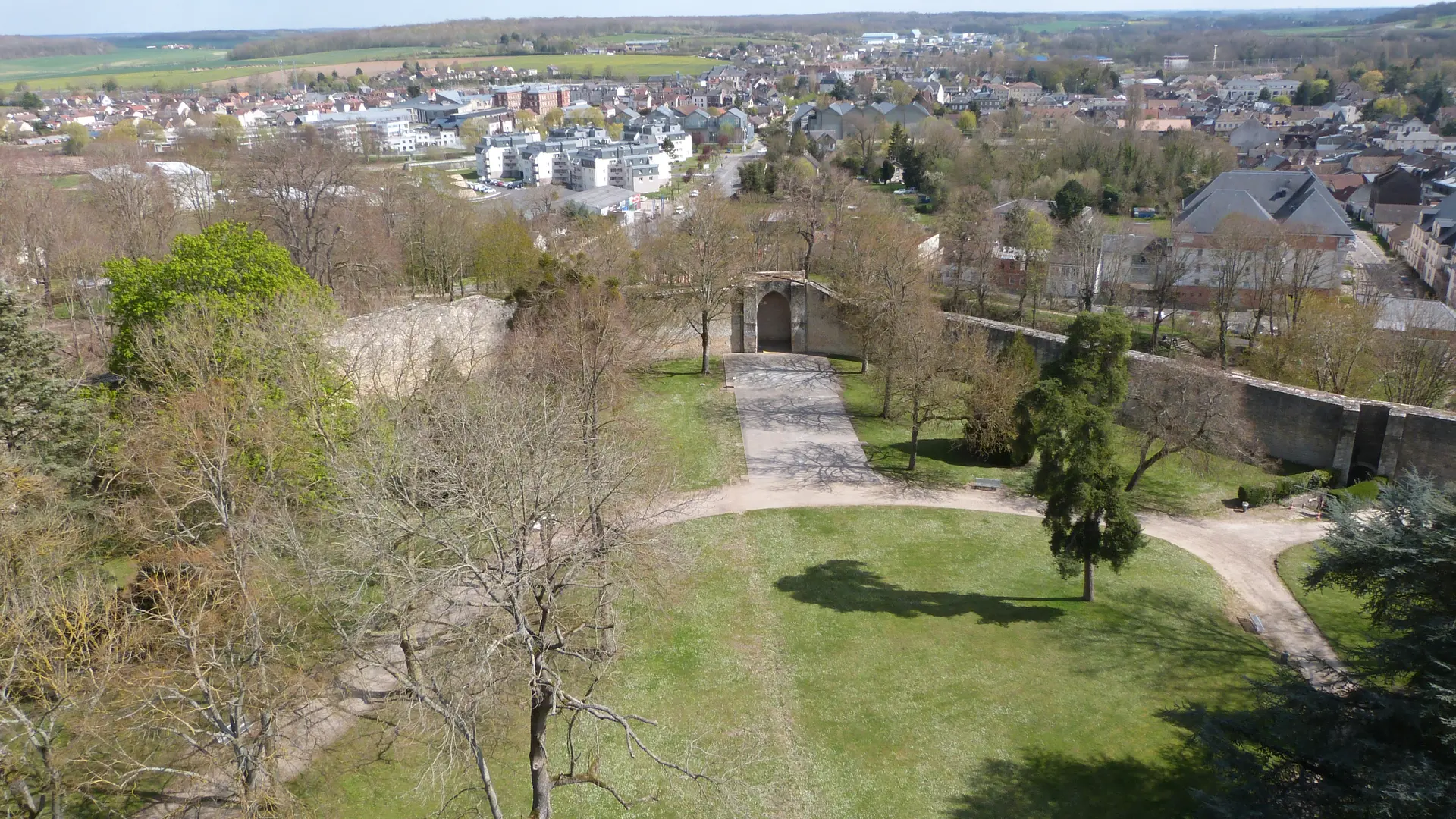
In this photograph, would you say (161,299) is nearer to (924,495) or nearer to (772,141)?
(924,495)

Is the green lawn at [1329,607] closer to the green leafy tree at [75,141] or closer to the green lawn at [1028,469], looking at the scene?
the green lawn at [1028,469]

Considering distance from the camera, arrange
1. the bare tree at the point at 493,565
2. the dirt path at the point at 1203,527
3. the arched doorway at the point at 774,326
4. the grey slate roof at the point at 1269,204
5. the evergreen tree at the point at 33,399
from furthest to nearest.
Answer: the grey slate roof at the point at 1269,204, the arched doorway at the point at 774,326, the dirt path at the point at 1203,527, the evergreen tree at the point at 33,399, the bare tree at the point at 493,565

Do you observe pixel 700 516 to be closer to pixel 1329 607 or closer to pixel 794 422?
pixel 794 422

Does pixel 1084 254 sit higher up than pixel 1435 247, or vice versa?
pixel 1084 254

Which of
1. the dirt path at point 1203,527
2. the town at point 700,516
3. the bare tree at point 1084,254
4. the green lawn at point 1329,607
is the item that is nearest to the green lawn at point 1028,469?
the town at point 700,516

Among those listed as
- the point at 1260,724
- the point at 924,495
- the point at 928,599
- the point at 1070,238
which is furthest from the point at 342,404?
the point at 1070,238

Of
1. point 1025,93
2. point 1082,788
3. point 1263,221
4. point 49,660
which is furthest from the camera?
point 1025,93

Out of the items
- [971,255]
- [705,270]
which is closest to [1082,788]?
[705,270]
